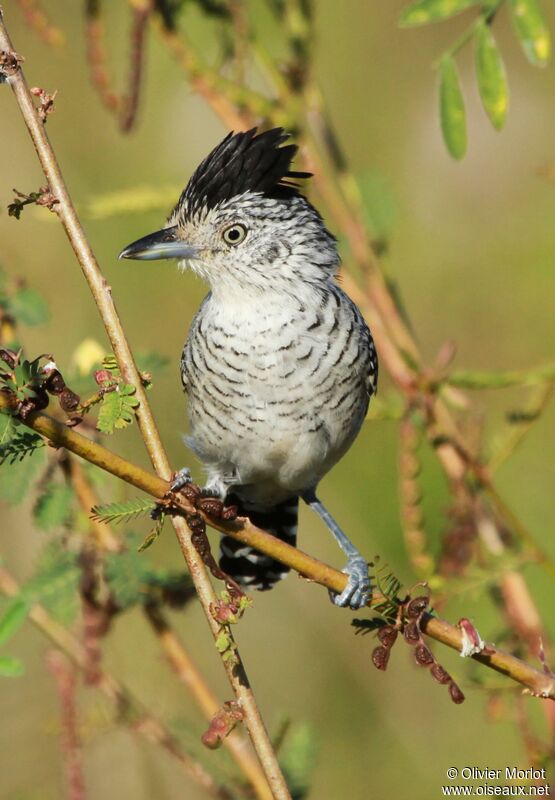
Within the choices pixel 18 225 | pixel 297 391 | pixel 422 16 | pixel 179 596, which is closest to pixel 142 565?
pixel 179 596

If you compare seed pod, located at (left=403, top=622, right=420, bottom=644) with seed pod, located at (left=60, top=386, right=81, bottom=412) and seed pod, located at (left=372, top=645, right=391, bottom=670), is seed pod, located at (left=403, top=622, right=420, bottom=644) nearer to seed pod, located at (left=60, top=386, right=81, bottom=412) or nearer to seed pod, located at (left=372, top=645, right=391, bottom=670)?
seed pod, located at (left=372, top=645, right=391, bottom=670)

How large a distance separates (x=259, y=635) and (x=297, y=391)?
2239 mm

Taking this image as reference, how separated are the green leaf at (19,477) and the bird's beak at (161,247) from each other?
2.57 feet

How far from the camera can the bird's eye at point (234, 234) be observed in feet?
13.8

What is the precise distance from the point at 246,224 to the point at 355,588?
1.76m

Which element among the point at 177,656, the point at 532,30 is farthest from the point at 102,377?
the point at 532,30

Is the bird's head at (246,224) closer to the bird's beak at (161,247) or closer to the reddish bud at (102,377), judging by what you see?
the bird's beak at (161,247)

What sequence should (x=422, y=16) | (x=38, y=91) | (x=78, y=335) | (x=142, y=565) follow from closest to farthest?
(x=38, y=91) < (x=422, y=16) < (x=142, y=565) < (x=78, y=335)

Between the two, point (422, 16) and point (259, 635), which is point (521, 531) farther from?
point (259, 635)

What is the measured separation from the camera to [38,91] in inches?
95.7

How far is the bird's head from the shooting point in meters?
4.00

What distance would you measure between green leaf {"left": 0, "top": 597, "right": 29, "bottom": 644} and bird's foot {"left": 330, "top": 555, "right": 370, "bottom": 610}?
3.15 ft

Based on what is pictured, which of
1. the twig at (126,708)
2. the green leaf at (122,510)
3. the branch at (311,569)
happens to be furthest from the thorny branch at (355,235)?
the green leaf at (122,510)

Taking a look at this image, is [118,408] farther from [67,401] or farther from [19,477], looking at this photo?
[19,477]
